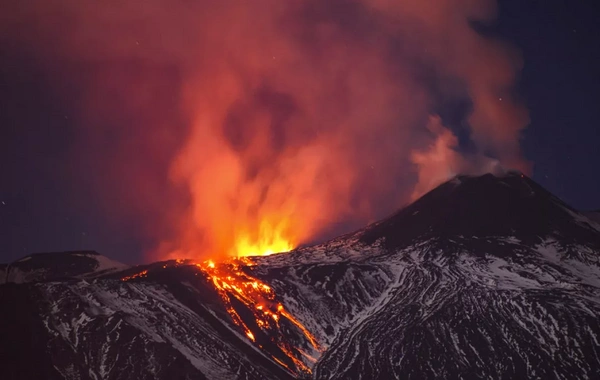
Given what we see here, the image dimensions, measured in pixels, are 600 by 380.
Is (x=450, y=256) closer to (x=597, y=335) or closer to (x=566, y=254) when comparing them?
(x=566, y=254)

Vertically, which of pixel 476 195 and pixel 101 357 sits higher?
pixel 476 195

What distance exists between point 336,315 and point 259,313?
13.9m

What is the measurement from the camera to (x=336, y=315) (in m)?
130

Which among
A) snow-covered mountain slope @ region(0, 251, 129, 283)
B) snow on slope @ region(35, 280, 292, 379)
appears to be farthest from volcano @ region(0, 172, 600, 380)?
snow-covered mountain slope @ region(0, 251, 129, 283)

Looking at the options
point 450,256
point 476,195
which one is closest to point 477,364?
point 450,256

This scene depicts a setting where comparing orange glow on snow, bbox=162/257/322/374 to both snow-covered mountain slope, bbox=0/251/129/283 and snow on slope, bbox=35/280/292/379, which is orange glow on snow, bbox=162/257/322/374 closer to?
snow on slope, bbox=35/280/292/379

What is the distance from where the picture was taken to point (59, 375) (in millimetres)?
96438

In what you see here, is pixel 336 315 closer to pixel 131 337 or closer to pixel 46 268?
pixel 131 337

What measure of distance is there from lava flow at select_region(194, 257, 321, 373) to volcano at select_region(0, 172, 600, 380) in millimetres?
329

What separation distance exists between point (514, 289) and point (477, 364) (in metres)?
26.1

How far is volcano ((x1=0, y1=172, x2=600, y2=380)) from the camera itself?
346 feet

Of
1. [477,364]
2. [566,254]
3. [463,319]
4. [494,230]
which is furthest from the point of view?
[494,230]

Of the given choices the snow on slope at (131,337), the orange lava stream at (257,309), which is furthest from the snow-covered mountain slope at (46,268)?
the snow on slope at (131,337)

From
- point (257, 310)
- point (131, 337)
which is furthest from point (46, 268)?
point (131, 337)
